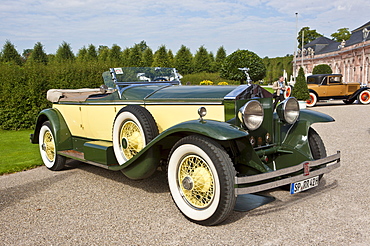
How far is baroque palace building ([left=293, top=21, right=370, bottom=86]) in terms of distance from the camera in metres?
47.5

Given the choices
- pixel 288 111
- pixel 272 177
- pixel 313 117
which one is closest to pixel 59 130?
pixel 288 111

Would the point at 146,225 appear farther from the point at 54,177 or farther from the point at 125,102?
the point at 54,177

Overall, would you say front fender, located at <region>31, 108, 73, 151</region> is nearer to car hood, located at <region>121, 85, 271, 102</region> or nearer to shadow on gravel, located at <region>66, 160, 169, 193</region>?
shadow on gravel, located at <region>66, 160, 169, 193</region>

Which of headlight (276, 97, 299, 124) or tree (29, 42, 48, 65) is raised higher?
tree (29, 42, 48, 65)

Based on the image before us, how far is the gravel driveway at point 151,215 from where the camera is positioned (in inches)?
127

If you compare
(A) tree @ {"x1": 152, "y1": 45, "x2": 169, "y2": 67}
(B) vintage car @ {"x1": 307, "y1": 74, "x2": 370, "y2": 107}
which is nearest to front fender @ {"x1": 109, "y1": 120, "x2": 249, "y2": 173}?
(B) vintage car @ {"x1": 307, "y1": 74, "x2": 370, "y2": 107}

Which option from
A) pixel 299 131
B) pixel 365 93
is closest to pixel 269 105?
pixel 299 131

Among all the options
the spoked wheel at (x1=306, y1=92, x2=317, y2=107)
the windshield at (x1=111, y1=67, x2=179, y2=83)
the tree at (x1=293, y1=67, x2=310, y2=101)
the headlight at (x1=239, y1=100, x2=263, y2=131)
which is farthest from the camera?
the spoked wheel at (x1=306, y1=92, x2=317, y2=107)

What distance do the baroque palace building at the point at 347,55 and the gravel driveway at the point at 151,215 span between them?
46108 mm

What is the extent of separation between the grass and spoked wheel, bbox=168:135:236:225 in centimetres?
383

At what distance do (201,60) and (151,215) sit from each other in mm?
26079

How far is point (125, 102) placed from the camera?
4902 millimetres

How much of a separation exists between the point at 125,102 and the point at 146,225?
196cm

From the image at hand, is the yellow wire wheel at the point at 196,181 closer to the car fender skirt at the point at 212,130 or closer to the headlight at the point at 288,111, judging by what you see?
the car fender skirt at the point at 212,130
